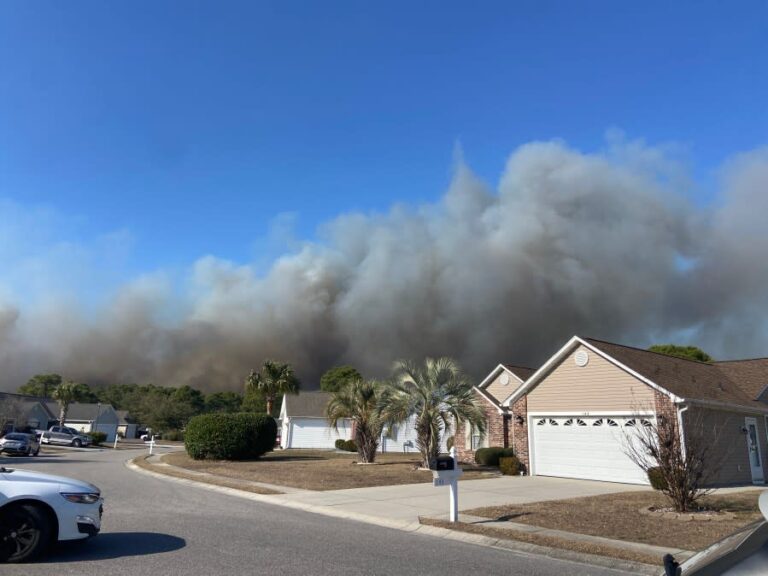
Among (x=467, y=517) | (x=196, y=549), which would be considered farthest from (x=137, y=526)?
(x=467, y=517)

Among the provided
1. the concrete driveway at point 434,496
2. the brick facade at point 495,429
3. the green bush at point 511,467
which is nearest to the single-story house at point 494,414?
the brick facade at point 495,429

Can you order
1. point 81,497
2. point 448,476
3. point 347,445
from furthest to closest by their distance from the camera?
point 347,445, point 448,476, point 81,497

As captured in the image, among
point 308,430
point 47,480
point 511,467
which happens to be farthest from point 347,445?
point 47,480

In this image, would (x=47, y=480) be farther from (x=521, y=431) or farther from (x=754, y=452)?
(x=754, y=452)

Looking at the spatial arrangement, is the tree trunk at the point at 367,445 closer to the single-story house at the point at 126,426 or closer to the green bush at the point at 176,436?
the green bush at the point at 176,436

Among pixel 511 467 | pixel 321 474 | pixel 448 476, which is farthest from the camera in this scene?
pixel 511 467

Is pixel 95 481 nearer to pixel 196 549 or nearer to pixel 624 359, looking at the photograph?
pixel 196 549

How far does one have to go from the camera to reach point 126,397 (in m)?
108

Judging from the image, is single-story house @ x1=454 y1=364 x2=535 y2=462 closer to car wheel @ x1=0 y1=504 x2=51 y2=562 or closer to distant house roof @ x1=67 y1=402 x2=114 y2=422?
car wheel @ x1=0 y1=504 x2=51 y2=562

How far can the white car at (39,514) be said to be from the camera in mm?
6273

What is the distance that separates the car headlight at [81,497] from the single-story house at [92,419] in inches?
3108

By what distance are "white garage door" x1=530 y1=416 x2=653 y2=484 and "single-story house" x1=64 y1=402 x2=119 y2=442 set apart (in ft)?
232

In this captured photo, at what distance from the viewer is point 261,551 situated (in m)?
7.43

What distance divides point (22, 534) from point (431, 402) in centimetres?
1749
